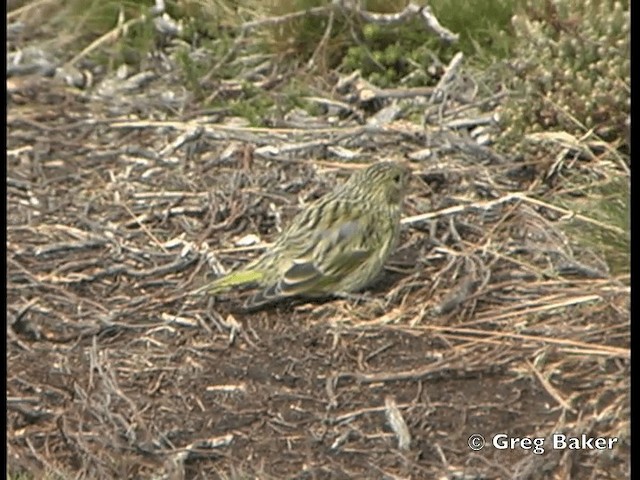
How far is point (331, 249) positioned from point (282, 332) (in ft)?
1.43

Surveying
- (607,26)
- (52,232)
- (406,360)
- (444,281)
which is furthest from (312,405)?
(607,26)

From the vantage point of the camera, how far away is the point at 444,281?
686 centimetres

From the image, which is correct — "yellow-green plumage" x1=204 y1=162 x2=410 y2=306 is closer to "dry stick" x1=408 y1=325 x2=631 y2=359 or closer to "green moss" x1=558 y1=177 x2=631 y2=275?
"dry stick" x1=408 y1=325 x2=631 y2=359

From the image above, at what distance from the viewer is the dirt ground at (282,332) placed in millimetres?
6062

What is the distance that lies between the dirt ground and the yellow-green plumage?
0.11 meters

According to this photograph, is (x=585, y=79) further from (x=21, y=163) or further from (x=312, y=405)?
(x=21, y=163)

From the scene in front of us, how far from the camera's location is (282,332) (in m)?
6.64

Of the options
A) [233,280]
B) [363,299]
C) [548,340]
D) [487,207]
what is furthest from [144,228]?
[548,340]

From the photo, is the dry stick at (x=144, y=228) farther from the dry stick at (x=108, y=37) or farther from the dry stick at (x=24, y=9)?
the dry stick at (x=24, y=9)

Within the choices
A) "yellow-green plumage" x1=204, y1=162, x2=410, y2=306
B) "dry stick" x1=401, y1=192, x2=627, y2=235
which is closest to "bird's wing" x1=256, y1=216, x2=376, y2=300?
"yellow-green plumage" x1=204, y1=162, x2=410, y2=306

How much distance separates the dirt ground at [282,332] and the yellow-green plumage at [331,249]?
0.11 metres

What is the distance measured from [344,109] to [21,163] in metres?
1.58

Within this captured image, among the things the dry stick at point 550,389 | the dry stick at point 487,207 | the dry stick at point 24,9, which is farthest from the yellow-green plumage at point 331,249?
the dry stick at point 24,9

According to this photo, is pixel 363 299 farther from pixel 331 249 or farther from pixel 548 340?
pixel 548 340
